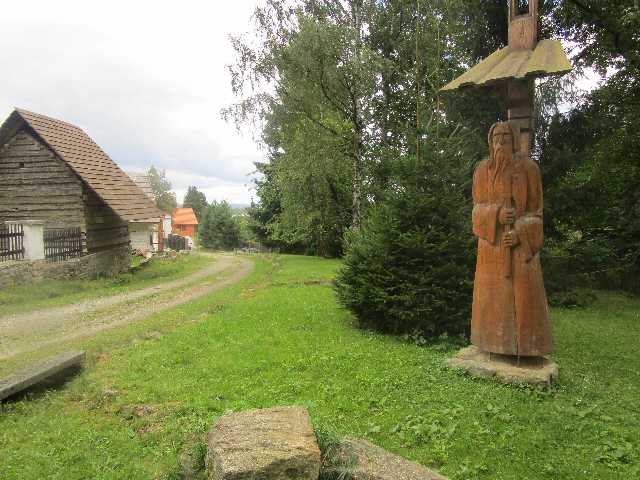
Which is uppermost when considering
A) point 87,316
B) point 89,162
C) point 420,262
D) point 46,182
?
point 89,162

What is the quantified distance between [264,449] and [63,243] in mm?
15912

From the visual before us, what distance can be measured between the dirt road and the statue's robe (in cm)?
773

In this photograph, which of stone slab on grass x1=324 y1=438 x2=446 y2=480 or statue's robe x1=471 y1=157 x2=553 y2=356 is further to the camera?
statue's robe x1=471 y1=157 x2=553 y2=356

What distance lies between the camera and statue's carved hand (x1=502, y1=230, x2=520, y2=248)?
19.5ft

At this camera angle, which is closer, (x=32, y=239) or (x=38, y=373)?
(x=38, y=373)

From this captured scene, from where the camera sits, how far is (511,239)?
19.5ft

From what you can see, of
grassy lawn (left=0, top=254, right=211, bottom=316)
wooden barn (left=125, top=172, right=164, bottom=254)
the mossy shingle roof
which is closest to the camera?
the mossy shingle roof

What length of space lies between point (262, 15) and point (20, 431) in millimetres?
16952

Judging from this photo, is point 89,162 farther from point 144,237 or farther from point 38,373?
point 38,373

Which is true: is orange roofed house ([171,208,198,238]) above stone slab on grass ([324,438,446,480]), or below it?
above

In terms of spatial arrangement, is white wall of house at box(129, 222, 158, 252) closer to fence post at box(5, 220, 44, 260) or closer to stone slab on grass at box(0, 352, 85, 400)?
fence post at box(5, 220, 44, 260)

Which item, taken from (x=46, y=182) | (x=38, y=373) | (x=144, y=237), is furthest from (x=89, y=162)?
(x=38, y=373)

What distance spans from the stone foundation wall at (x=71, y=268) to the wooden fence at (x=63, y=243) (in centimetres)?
44

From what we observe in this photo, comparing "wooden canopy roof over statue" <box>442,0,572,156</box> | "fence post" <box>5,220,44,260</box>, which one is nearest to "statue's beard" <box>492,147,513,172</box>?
"wooden canopy roof over statue" <box>442,0,572,156</box>
